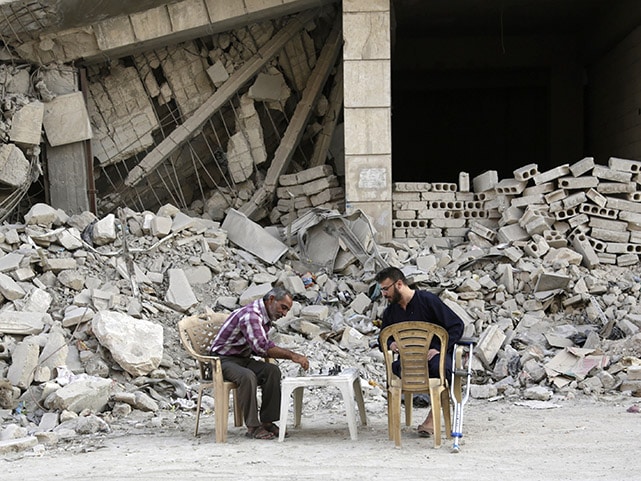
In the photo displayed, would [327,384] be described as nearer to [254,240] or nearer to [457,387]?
[457,387]

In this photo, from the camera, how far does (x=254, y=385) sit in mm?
6316

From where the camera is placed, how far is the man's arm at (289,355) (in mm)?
6281

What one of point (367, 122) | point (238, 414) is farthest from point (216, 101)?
point (238, 414)

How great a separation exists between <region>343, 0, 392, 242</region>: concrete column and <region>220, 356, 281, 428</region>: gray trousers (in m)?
5.37

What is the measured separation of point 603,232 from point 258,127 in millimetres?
5634

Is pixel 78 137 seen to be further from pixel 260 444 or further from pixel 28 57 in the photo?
pixel 260 444

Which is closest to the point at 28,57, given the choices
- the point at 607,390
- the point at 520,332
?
the point at 520,332

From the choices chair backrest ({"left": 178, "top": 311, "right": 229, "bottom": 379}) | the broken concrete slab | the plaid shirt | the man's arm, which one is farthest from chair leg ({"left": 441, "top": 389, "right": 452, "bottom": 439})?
the broken concrete slab

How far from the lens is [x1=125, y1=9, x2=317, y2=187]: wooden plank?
1298 cm

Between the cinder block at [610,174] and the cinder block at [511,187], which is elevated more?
the cinder block at [610,174]

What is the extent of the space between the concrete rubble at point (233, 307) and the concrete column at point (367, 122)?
686mm

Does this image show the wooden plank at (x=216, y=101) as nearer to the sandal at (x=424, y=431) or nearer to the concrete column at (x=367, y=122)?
the concrete column at (x=367, y=122)

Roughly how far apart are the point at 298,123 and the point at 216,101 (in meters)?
1.36

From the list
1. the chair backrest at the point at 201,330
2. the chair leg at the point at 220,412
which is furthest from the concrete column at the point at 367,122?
the chair leg at the point at 220,412
